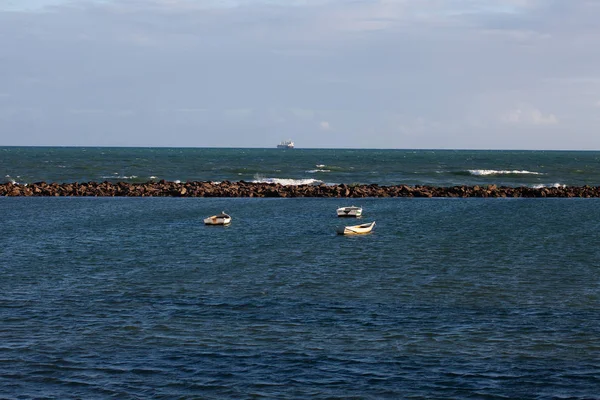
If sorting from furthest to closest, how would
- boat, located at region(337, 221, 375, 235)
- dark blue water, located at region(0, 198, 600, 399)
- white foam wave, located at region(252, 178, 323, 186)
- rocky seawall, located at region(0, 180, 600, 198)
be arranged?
white foam wave, located at region(252, 178, 323, 186)
rocky seawall, located at region(0, 180, 600, 198)
boat, located at region(337, 221, 375, 235)
dark blue water, located at region(0, 198, 600, 399)

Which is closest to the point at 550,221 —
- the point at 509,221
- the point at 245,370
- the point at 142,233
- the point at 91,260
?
the point at 509,221

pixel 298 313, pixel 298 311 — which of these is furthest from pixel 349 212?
pixel 298 313

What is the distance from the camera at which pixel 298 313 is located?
2719 cm

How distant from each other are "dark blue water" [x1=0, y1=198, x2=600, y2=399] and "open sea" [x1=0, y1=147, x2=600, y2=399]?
0.08 metres

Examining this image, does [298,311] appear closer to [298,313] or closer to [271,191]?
[298,313]

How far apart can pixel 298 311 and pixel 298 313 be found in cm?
33

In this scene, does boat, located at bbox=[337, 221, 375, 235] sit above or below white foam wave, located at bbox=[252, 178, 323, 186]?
below

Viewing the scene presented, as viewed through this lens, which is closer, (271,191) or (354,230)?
(354,230)

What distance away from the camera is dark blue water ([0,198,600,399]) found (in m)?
19.9

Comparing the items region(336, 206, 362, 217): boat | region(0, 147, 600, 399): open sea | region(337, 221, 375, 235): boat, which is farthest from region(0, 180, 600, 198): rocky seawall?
region(337, 221, 375, 235): boat

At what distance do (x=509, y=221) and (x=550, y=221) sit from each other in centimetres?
309

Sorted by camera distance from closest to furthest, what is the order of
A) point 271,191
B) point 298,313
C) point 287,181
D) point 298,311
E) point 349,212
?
point 298,313 < point 298,311 < point 349,212 < point 271,191 < point 287,181

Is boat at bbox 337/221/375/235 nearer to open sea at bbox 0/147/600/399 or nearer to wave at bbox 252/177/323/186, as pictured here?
open sea at bbox 0/147/600/399

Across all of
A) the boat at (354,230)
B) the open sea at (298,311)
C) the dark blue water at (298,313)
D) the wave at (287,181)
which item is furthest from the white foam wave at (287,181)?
the boat at (354,230)
